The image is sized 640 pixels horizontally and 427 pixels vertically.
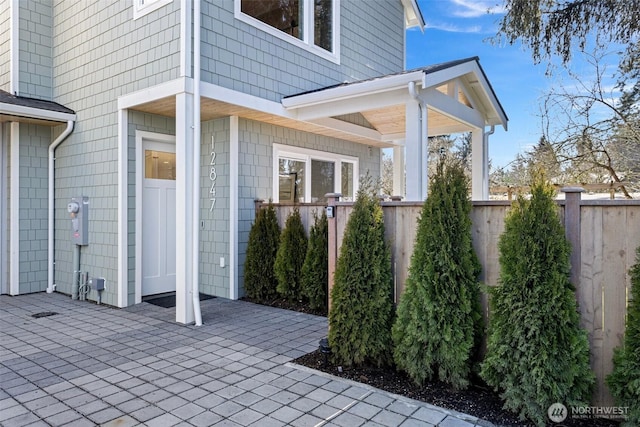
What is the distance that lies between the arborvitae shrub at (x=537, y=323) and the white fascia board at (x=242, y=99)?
4095 mm

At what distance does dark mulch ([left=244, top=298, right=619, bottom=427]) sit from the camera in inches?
106

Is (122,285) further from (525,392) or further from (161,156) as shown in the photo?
(525,392)

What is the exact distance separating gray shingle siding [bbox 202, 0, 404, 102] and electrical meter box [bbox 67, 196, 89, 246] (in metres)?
2.94

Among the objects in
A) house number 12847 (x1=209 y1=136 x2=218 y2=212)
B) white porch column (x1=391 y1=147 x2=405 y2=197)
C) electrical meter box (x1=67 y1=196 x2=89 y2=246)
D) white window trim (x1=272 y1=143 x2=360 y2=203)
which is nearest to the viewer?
electrical meter box (x1=67 y1=196 x2=89 y2=246)

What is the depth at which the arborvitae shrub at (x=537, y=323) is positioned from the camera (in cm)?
260

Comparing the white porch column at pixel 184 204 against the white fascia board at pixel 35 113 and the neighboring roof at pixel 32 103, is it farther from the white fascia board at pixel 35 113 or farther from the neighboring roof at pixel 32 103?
the neighboring roof at pixel 32 103

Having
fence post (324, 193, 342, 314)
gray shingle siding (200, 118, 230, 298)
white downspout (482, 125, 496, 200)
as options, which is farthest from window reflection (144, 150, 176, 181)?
white downspout (482, 125, 496, 200)

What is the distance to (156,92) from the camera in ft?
17.9

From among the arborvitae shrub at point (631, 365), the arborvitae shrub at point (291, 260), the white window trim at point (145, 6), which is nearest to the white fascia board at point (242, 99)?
the white window trim at point (145, 6)

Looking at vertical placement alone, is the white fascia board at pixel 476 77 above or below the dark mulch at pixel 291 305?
above

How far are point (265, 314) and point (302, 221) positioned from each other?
1488 mm

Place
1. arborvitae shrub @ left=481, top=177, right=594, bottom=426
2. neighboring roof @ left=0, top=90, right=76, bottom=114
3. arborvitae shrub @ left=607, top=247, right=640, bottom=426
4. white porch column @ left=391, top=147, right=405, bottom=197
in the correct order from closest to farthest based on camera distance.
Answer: arborvitae shrub @ left=607, top=247, right=640, bottom=426 → arborvitae shrub @ left=481, top=177, right=594, bottom=426 → neighboring roof @ left=0, top=90, right=76, bottom=114 → white porch column @ left=391, top=147, right=405, bottom=197

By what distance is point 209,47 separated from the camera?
5457 mm

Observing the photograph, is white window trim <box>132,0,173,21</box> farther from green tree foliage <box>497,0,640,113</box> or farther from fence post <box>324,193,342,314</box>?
green tree foliage <box>497,0,640,113</box>
